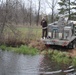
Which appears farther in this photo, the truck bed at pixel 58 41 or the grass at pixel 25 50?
the truck bed at pixel 58 41

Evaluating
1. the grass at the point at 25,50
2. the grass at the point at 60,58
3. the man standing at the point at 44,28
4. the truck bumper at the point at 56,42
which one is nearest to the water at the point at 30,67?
the grass at the point at 60,58

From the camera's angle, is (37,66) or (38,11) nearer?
(37,66)

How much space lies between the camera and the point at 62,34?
2377 cm

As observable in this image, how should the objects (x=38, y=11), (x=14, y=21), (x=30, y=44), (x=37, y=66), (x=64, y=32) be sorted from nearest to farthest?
1. (x=37, y=66)
2. (x=64, y=32)
3. (x=30, y=44)
4. (x=14, y=21)
5. (x=38, y=11)

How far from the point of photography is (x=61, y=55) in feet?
67.2

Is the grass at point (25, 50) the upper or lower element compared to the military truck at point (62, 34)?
lower

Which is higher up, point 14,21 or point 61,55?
point 14,21

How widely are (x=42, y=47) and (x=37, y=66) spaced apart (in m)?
7.53

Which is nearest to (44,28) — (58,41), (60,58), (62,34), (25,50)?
(62,34)

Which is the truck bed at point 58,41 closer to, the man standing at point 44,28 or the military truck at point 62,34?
the military truck at point 62,34

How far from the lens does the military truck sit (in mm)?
23500

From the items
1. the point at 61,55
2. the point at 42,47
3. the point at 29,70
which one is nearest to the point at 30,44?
the point at 42,47

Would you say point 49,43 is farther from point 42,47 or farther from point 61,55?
point 61,55

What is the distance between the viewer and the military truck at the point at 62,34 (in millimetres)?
23500
